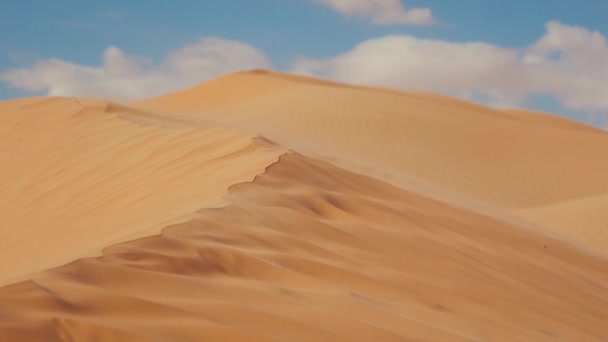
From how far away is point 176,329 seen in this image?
319cm

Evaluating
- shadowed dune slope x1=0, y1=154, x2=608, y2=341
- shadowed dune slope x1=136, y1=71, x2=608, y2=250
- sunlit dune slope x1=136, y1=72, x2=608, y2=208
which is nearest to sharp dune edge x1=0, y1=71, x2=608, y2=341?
shadowed dune slope x1=0, y1=154, x2=608, y2=341

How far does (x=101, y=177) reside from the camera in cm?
858

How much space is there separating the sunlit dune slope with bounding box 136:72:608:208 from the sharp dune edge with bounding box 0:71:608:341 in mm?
7173

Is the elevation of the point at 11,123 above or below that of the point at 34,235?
above

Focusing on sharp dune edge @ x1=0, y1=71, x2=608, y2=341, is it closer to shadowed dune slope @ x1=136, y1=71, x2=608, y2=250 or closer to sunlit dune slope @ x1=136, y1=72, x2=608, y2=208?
shadowed dune slope @ x1=136, y1=71, x2=608, y2=250

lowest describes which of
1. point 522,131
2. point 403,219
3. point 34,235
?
point 34,235

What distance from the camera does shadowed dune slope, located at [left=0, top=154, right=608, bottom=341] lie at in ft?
10.6

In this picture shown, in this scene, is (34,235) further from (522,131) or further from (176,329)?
(522,131)

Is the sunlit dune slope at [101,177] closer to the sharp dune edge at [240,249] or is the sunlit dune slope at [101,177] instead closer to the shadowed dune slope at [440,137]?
the sharp dune edge at [240,249]

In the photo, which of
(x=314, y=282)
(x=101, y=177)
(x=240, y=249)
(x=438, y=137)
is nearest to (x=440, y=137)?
(x=438, y=137)

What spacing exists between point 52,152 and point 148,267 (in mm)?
7104

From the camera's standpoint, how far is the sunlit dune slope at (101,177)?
244 inches

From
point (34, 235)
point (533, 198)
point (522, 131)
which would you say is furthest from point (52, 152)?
point (522, 131)

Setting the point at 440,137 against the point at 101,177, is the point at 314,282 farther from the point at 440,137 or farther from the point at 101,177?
the point at 440,137
